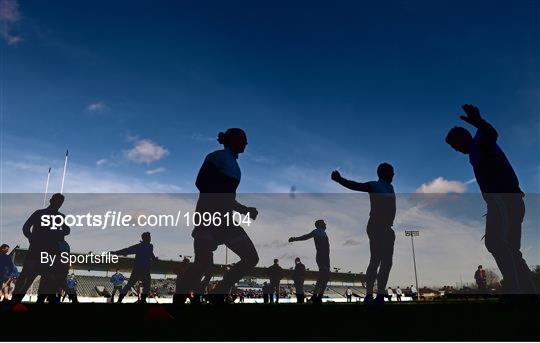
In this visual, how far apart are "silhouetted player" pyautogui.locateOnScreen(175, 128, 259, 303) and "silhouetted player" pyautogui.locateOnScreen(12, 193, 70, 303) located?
376cm

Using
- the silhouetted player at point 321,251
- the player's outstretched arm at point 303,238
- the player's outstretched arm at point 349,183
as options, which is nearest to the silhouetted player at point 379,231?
the player's outstretched arm at point 349,183

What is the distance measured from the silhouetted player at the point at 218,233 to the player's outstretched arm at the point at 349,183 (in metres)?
1.81

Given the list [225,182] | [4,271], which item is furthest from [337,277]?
[225,182]

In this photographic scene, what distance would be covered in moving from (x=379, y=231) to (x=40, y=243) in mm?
6512

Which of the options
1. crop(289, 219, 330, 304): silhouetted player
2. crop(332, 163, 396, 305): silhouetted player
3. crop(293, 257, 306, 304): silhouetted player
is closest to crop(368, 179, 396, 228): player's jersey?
crop(332, 163, 396, 305): silhouetted player

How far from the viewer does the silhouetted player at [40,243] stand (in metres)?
7.35

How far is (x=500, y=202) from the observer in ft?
17.2

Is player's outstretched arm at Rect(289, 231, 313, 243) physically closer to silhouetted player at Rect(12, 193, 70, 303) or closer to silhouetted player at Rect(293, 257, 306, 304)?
silhouetted player at Rect(293, 257, 306, 304)

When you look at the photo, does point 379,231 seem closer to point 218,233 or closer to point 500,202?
point 500,202

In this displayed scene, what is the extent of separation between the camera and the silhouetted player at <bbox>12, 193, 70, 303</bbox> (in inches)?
289

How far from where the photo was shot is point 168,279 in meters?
67.6

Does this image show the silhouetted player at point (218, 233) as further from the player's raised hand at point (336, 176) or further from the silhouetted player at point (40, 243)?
the silhouetted player at point (40, 243)

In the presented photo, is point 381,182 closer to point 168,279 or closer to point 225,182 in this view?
point 225,182

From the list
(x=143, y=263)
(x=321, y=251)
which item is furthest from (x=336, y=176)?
(x=143, y=263)
